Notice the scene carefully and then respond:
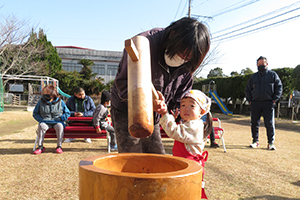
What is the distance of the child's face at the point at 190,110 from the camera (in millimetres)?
2076

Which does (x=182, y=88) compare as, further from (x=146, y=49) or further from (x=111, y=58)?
(x=111, y=58)

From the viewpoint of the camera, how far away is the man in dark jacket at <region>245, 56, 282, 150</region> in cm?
588

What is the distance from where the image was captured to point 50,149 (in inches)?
223

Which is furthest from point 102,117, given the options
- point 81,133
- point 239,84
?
point 239,84

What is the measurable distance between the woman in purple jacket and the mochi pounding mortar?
0.43m

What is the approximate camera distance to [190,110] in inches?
81.9

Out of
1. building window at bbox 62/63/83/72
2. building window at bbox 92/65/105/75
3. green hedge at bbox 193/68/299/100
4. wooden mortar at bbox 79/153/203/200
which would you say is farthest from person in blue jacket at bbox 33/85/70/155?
building window at bbox 92/65/105/75

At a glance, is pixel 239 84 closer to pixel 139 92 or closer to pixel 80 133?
pixel 80 133

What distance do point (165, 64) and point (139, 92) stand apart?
2.37ft

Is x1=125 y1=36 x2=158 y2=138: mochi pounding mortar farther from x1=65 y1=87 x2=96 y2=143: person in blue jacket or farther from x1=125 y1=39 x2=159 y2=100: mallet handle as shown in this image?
x1=65 y1=87 x2=96 y2=143: person in blue jacket

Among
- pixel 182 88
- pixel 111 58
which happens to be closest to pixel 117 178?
pixel 182 88

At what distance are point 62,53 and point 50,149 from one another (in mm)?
51641

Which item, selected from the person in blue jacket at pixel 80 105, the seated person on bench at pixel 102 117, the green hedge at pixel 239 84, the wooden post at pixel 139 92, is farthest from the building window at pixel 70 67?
the wooden post at pixel 139 92

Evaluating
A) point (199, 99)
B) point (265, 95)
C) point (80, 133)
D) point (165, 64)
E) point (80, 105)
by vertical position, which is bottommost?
point (80, 133)
